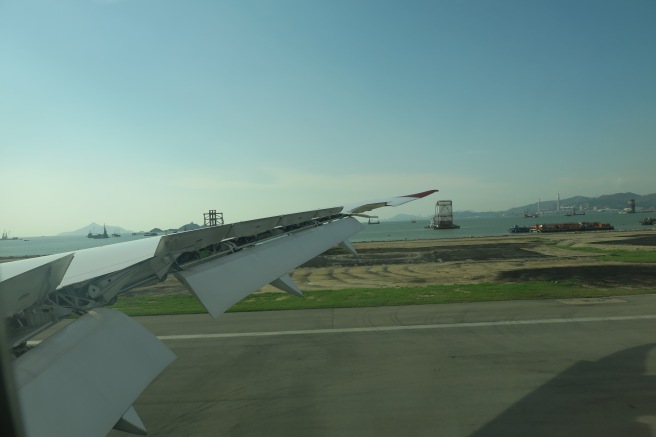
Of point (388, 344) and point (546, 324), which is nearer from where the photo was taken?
point (388, 344)

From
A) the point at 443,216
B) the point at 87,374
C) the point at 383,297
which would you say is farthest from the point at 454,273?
the point at 443,216

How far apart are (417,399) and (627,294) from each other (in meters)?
10.7

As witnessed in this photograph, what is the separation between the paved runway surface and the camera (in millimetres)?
5117

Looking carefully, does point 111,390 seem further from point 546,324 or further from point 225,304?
Result: point 546,324

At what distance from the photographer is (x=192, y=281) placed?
151 inches

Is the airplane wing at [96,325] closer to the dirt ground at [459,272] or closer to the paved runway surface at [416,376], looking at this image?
the paved runway surface at [416,376]

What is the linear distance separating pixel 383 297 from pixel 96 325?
37.8ft

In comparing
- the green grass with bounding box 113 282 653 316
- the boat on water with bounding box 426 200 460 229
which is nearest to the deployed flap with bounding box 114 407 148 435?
the green grass with bounding box 113 282 653 316

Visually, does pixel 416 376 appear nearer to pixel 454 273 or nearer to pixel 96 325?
pixel 96 325

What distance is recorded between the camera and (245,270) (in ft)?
15.5

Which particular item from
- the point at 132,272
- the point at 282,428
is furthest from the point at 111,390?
the point at 282,428

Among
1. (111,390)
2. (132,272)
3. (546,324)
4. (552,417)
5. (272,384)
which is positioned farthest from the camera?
(546,324)

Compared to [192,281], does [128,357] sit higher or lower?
→ lower

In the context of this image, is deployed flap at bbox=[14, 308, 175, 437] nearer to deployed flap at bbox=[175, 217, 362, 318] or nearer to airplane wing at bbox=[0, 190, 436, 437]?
airplane wing at bbox=[0, 190, 436, 437]
